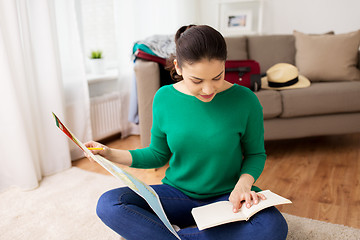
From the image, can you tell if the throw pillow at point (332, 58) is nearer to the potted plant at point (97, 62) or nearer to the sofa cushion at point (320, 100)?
the sofa cushion at point (320, 100)

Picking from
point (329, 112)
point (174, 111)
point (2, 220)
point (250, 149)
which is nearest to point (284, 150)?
point (329, 112)

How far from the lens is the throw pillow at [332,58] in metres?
2.30

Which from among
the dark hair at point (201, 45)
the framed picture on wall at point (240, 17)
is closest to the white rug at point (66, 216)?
the dark hair at point (201, 45)

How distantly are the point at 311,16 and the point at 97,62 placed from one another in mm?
1982

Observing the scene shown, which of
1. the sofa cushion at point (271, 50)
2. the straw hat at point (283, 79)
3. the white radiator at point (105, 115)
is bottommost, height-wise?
the white radiator at point (105, 115)

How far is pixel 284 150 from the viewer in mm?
2230

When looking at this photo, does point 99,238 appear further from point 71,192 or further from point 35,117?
point 35,117

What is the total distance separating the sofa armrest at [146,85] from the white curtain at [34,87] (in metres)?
0.45

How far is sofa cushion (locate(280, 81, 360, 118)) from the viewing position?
1.97 metres

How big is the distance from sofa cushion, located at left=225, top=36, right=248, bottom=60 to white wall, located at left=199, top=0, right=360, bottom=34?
2.59 ft

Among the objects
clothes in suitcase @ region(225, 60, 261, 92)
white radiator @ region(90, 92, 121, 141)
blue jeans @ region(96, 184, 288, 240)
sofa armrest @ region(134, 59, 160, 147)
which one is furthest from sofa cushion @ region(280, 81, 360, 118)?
white radiator @ region(90, 92, 121, 141)

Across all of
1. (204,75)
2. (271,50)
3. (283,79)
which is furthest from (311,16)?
(204,75)

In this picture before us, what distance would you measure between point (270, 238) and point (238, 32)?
8.57ft

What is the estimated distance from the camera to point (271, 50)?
2557 mm
